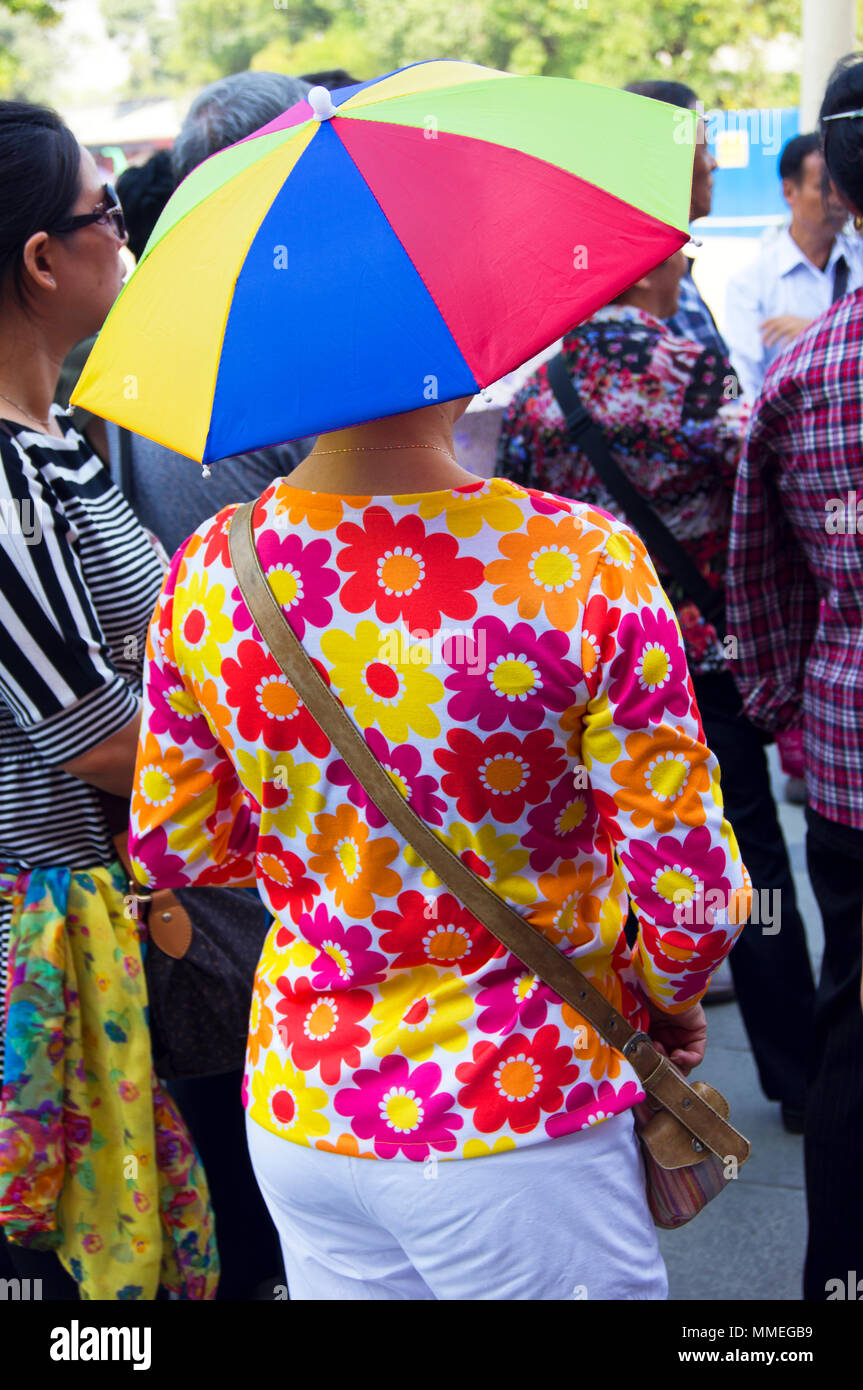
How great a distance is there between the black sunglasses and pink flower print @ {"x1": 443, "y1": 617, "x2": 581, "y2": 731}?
122cm

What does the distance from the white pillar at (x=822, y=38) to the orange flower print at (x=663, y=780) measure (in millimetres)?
6449

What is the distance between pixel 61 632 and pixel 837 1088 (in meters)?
1.58

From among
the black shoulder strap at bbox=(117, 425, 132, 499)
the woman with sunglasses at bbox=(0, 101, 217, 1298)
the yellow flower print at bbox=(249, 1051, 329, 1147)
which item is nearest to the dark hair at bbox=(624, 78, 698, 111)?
the black shoulder strap at bbox=(117, 425, 132, 499)

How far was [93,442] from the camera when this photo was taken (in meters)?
2.83

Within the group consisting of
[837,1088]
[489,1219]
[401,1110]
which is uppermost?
[401,1110]

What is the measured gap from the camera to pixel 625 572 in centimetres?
142

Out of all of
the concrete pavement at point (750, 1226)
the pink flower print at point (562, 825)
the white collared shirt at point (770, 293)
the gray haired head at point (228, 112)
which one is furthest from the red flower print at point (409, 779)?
the white collared shirt at point (770, 293)

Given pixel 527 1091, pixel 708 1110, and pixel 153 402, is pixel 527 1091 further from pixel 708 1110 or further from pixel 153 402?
pixel 153 402

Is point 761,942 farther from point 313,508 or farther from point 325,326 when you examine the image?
point 325,326

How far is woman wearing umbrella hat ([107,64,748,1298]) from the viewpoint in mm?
1340

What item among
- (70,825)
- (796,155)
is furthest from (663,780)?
(796,155)

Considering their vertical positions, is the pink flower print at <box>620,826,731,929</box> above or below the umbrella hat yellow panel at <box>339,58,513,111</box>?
below

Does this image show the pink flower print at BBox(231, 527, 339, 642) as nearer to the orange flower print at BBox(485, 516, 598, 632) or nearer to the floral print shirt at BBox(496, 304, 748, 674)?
the orange flower print at BBox(485, 516, 598, 632)

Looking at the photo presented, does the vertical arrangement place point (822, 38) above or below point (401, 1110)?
above
